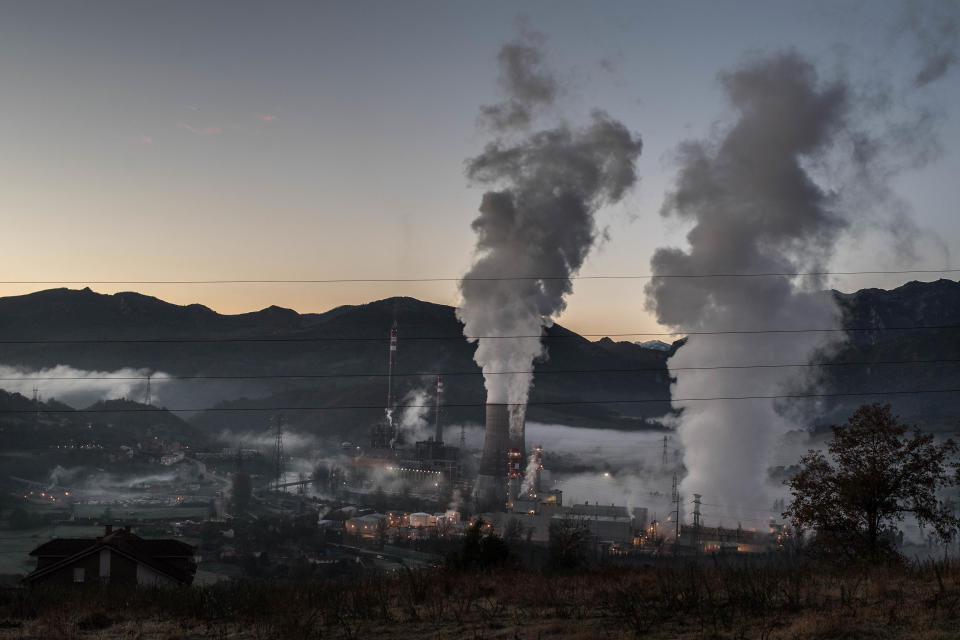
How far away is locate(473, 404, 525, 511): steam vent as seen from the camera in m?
116

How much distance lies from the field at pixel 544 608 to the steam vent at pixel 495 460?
314 feet

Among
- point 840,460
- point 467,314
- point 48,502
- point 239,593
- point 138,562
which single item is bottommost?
point 48,502

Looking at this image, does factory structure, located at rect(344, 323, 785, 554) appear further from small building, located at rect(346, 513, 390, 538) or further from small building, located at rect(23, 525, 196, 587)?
small building, located at rect(23, 525, 196, 587)

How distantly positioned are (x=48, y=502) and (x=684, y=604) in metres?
166

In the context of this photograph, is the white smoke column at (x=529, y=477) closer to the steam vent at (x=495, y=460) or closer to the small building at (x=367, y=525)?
the steam vent at (x=495, y=460)

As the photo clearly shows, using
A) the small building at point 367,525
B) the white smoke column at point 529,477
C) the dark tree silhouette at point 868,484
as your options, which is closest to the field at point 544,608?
the dark tree silhouette at point 868,484

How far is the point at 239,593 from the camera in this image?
18359mm

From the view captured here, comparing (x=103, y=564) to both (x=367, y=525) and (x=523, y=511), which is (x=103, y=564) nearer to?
(x=523, y=511)

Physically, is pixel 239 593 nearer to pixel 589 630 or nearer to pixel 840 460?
pixel 589 630

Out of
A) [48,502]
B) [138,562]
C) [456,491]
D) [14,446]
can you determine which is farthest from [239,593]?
[14,446]

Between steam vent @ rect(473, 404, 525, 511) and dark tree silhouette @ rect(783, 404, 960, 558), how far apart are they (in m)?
89.3

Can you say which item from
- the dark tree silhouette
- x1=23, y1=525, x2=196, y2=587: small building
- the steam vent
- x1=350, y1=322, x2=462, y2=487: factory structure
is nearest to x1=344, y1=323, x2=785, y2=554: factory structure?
the steam vent

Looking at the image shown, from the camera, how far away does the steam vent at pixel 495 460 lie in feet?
381

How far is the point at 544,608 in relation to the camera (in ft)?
52.7
